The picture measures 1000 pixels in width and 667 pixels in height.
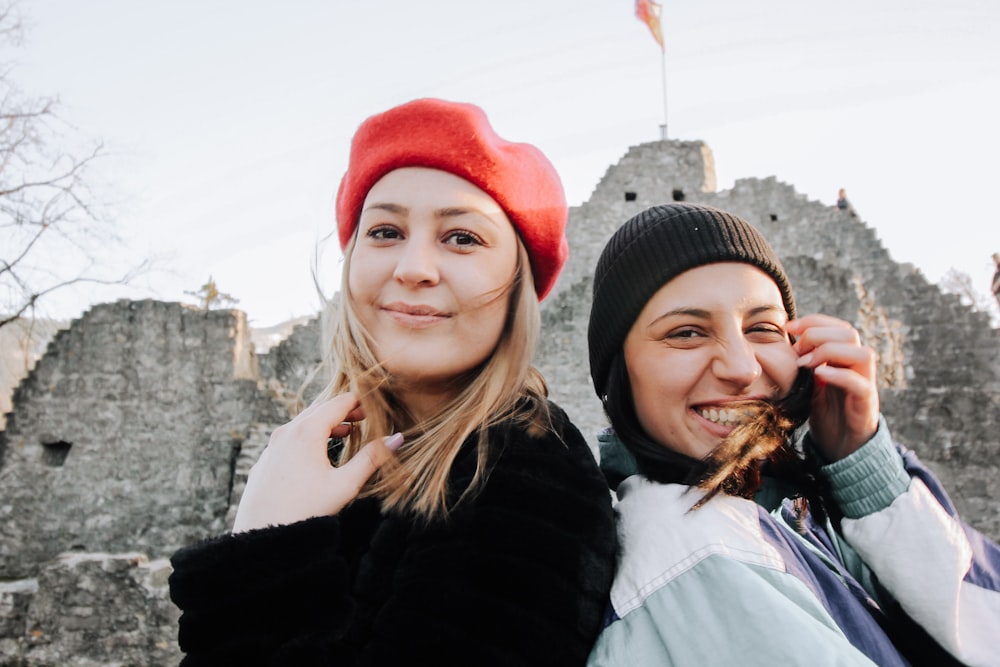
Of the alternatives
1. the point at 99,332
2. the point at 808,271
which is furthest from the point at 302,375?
the point at 808,271

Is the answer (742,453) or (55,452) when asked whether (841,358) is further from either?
(55,452)

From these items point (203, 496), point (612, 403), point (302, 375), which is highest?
point (302, 375)

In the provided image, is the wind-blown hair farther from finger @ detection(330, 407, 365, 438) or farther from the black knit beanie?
finger @ detection(330, 407, 365, 438)

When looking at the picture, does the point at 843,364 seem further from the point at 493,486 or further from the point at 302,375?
the point at 302,375

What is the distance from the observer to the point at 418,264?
1554mm

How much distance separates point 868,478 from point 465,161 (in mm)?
1372

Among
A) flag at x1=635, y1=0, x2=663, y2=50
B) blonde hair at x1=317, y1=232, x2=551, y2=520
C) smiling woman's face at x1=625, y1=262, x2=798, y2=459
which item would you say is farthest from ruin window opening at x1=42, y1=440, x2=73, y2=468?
flag at x1=635, y1=0, x2=663, y2=50

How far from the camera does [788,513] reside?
1.82m

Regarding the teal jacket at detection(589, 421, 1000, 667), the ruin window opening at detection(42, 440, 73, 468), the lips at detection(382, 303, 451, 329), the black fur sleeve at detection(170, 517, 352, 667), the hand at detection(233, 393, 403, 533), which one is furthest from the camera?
the ruin window opening at detection(42, 440, 73, 468)

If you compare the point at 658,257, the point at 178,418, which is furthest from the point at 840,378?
the point at 178,418

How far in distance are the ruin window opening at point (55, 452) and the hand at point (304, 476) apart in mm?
9387

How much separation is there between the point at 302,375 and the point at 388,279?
40.3 ft

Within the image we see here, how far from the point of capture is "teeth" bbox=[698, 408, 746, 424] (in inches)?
59.8

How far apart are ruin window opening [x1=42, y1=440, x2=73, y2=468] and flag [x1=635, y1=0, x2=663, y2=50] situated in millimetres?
21493
